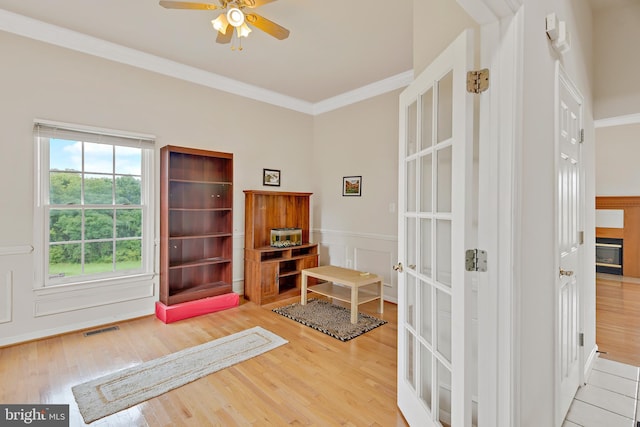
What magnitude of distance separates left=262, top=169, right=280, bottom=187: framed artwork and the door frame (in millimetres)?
3665

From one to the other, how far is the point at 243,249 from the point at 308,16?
9.50 ft

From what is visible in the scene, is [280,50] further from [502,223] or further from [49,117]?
[502,223]

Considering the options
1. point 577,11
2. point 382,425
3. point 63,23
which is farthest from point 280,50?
point 382,425

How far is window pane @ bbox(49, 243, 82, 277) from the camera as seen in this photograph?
305 cm

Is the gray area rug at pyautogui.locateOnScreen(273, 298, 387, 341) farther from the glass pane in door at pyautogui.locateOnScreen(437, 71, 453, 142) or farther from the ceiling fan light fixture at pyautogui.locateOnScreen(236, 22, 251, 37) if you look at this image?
the ceiling fan light fixture at pyautogui.locateOnScreen(236, 22, 251, 37)

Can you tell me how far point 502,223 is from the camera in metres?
1.21

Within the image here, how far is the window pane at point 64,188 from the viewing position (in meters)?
3.05

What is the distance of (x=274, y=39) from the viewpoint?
314 cm

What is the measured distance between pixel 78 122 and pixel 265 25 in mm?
2126

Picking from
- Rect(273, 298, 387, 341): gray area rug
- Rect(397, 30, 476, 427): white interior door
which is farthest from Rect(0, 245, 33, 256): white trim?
Rect(397, 30, 476, 427): white interior door

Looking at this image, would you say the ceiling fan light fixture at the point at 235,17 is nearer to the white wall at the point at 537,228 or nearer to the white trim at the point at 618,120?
the white wall at the point at 537,228

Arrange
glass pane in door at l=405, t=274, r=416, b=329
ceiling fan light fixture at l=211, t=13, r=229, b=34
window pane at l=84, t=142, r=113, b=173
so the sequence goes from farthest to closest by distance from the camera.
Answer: window pane at l=84, t=142, r=113, b=173, ceiling fan light fixture at l=211, t=13, r=229, b=34, glass pane in door at l=405, t=274, r=416, b=329

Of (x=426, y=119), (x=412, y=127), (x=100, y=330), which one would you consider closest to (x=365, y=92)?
(x=412, y=127)

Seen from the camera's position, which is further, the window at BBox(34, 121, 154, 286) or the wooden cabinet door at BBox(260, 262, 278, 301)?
the wooden cabinet door at BBox(260, 262, 278, 301)
